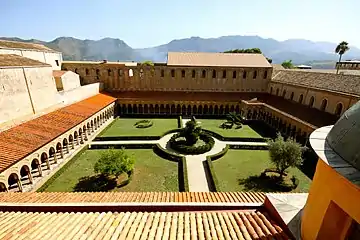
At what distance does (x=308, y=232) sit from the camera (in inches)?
208

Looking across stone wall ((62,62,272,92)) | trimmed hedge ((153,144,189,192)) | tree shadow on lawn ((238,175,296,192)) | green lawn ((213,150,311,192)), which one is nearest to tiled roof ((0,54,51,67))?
trimmed hedge ((153,144,189,192))

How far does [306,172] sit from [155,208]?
1798cm

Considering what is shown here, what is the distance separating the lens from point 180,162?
22.0 metres

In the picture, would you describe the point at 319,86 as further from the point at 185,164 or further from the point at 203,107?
the point at 185,164

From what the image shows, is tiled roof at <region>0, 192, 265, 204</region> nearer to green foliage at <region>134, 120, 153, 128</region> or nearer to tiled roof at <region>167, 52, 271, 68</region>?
green foliage at <region>134, 120, 153, 128</region>

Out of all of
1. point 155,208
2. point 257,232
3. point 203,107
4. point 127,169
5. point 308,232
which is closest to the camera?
point 308,232

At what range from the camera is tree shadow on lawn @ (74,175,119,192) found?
17.5 meters

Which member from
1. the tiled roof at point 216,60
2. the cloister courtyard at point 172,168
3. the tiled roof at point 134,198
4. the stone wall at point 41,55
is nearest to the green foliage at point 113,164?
the cloister courtyard at point 172,168

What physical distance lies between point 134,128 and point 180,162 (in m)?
12.6

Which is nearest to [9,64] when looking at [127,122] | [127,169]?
[127,169]

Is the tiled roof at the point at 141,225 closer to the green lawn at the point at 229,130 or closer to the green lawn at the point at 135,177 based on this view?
the green lawn at the point at 135,177

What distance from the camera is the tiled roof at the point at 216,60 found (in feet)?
143

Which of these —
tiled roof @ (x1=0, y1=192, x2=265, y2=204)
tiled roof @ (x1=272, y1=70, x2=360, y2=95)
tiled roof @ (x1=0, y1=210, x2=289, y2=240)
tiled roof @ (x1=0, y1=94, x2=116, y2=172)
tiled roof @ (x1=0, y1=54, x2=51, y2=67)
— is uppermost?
tiled roof @ (x1=0, y1=54, x2=51, y2=67)

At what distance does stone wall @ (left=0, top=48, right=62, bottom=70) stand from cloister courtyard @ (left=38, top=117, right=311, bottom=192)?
644 inches
